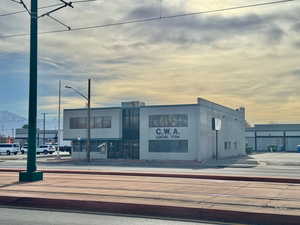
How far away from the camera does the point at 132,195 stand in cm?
1191

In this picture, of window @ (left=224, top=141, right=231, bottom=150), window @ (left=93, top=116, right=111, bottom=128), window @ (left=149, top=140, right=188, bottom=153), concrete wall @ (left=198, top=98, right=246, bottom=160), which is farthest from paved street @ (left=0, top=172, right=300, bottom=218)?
window @ (left=224, top=141, right=231, bottom=150)

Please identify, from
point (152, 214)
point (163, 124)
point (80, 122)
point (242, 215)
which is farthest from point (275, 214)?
point (80, 122)

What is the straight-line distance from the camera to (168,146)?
46.8 m

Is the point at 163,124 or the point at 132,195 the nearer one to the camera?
the point at 132,195

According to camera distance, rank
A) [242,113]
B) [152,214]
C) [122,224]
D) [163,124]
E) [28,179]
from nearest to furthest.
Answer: [122,224] → [152,214] → [28,179] → [163,124] → [242,113]

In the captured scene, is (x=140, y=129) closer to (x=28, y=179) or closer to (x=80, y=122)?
(x=80, y=122)

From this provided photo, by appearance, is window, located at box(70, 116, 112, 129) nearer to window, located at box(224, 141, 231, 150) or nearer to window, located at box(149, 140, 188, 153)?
window, located at box(149, 140, 188, 153)

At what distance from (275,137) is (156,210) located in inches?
3410

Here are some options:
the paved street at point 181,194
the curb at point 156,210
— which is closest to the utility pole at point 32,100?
the paved street at point 181,194

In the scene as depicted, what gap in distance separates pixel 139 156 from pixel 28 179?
32891 mm

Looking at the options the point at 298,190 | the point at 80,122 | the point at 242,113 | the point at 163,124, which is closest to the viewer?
the point at 298,190

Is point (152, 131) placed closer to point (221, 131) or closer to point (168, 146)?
point (168, 146)

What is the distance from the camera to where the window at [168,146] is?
151 feet

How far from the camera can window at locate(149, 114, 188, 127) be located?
151 feet
